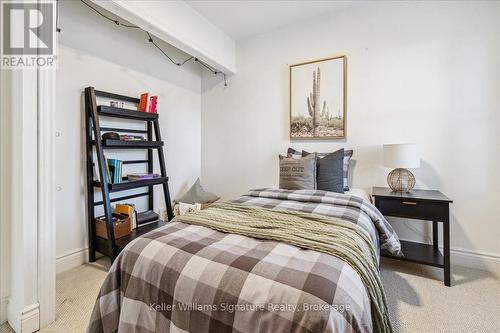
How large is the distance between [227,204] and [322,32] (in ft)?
7.57

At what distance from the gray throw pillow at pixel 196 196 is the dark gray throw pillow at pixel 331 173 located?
1550mm

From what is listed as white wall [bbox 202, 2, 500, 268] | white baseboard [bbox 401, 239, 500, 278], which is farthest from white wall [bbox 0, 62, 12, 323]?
white baseboard [bbox 401, 239, 500, 278]

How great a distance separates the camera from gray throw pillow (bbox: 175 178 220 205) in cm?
314

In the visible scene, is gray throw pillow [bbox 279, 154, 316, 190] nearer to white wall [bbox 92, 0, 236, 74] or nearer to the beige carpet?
the beige carpet

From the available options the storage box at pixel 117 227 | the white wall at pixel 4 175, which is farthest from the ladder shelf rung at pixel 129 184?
the white wall at pixel 4 175

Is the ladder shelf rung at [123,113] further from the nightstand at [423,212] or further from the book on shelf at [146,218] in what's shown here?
the nightstand at [423,212]

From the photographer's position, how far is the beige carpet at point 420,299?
1469 millimetres

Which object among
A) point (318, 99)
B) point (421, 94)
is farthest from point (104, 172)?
point (421, 94)

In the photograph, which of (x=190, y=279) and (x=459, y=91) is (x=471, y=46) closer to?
(x=459, y=91)

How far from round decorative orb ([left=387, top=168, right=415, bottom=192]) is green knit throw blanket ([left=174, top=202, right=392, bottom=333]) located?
116cm

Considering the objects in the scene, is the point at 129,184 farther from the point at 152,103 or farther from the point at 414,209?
the point at 414,209

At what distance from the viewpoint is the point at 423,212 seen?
1.94 metres

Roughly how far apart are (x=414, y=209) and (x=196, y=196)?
2.42 m

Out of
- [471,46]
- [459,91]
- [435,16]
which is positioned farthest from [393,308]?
[435,16]
